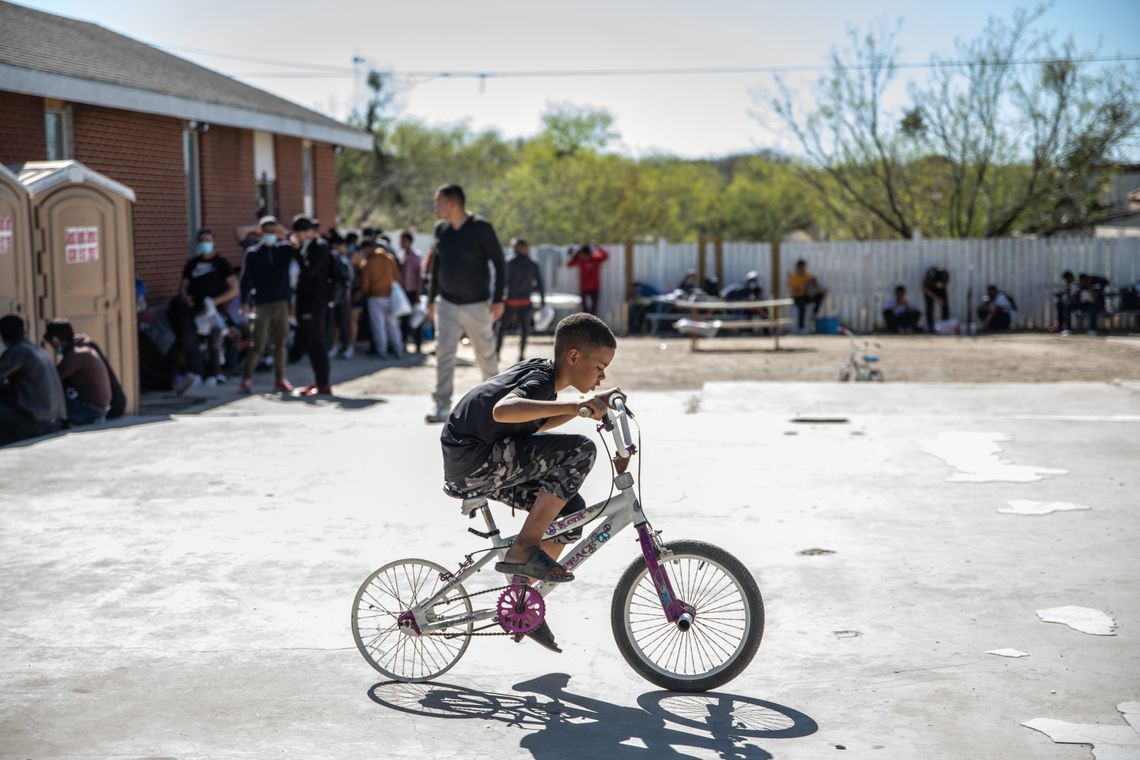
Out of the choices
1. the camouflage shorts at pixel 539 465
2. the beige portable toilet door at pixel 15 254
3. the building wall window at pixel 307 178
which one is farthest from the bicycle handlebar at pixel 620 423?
the building wall window at pixel 307 178

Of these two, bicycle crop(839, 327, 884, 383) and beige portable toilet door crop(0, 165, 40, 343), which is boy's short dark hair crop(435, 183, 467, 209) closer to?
beige portable toilet door crop(0, 165, 40, 343)

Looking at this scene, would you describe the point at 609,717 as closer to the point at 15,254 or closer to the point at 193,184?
the point at 15,254

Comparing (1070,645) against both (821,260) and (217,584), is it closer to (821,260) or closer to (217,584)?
(217,584)

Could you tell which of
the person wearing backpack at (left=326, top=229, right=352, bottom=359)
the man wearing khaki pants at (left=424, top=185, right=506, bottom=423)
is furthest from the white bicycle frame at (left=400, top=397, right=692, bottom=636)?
the person wearing backpack at (left=326, top=229, right=352, bottom=359)

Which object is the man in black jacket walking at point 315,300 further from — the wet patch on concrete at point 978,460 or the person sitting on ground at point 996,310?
the person sitting on ground at point 996,310

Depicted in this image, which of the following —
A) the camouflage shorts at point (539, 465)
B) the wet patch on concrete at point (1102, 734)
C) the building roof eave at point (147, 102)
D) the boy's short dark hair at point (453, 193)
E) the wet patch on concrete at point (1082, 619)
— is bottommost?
the wet patch on concrete at point (1102, 734)

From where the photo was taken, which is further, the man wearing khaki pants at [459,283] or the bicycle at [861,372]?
the bicycle at [861,372]

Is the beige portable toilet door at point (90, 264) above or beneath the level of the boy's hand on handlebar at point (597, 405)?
above

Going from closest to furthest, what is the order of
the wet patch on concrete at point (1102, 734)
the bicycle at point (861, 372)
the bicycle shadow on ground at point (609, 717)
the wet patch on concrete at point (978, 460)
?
the wet patch on concrete at point (1102, 734) < the bicycle shadow on ground at point (609, 717) < the wet patch on concrete at point (978, 460) < the bicycle at point (861, 372)

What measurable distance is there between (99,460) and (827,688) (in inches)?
263

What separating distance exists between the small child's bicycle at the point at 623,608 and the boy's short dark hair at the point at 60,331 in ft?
24.5

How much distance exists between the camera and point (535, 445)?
5.12 m

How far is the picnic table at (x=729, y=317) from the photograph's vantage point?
74.0 ft

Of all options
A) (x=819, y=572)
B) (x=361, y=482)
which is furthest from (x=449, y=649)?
(x=361, y=482)
